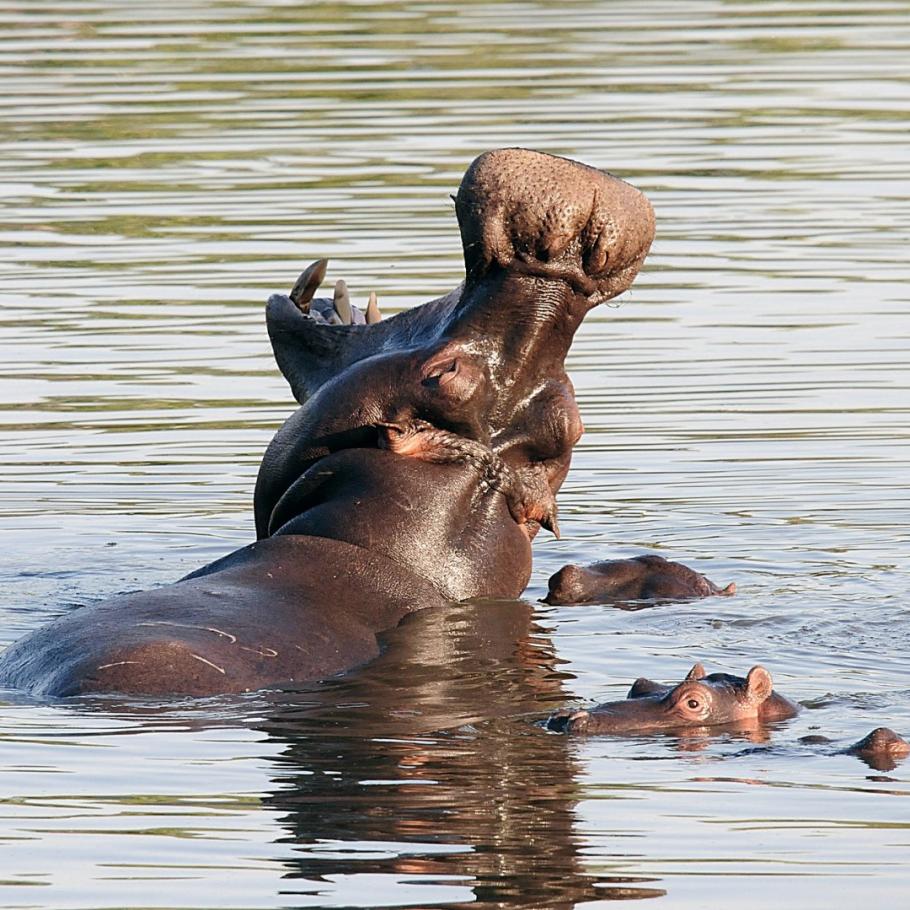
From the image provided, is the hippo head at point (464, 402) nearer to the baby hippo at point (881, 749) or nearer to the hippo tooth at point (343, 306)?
the hippo tooth at point (343, 306)

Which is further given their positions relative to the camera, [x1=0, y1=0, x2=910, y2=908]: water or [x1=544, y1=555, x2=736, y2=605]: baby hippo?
[x1=544, y1=555, x2=736, y2=605]: baby hippo

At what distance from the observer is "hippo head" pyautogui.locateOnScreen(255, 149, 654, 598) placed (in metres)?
8.68

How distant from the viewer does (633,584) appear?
9.83 metres

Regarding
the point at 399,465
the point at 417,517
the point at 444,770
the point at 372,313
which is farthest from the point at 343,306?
the point at 444,770

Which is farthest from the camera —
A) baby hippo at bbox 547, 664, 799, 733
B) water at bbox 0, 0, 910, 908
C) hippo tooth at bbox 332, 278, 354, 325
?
hippo tooth at bbox 332, 278, 354, 325

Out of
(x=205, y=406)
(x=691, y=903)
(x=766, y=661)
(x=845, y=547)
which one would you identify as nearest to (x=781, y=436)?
(x=845, y=547)

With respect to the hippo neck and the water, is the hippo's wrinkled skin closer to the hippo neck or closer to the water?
the hippo neck

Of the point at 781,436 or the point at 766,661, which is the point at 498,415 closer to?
the point at 766,661

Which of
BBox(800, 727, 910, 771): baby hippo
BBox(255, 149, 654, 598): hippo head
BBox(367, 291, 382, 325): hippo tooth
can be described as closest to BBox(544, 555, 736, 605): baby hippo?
BBox(255, 149, 654, 598): hippo head

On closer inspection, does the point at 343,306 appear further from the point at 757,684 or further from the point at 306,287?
the point at 757,684

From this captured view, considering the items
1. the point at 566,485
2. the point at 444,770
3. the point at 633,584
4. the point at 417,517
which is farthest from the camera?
the point at 566,485

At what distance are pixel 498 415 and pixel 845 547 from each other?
215cm

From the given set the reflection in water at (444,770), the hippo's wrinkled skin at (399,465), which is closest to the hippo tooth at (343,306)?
the hippo's wrinkled skin at (399,465)

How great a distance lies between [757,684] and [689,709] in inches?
8.8
